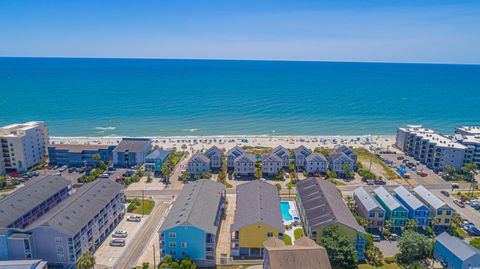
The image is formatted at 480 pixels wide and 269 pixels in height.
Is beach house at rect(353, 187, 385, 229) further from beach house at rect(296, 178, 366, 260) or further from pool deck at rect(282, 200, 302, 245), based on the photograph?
pool deck at rect(282, 200, 302, 245)

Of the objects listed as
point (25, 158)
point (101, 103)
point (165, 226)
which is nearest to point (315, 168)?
point (165, 226)

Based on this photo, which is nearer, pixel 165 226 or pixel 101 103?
pixel 165 226

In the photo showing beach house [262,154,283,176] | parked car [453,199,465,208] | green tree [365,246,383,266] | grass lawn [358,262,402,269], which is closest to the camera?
grass lawn [358,262,402,269]

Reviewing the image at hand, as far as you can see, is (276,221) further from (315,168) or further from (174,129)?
(174,129)

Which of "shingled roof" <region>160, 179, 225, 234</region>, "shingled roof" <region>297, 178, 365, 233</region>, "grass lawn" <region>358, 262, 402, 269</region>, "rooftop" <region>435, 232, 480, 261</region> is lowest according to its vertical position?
"grass lawn" <region>358, 262, 402, 269</region>

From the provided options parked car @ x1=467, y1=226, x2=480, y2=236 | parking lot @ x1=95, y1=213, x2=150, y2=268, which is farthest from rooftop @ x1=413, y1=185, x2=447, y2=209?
parking lot @ x1=95, y1=213, x2=150, y2=268

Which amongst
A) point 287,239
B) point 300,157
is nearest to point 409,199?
point 287,239

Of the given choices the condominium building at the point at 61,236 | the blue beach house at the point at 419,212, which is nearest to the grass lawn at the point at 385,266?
the blue beach house at the point at 419,212
